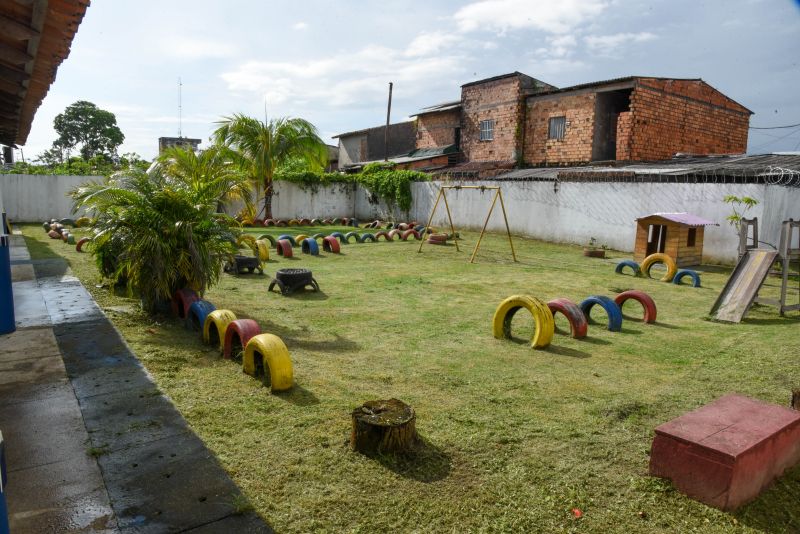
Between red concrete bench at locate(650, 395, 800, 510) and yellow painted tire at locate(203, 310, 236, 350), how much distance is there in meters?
4.47

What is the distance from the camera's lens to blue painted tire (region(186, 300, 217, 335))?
6766mm

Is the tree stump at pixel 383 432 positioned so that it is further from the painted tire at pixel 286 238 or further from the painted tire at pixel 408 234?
the painted tire at pixel 408 234

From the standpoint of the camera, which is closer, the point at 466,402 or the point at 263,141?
the point at 466,402

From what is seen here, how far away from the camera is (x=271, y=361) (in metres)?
4.92

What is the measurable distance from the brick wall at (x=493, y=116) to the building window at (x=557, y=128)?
6.10 ft

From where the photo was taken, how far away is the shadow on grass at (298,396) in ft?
15.5

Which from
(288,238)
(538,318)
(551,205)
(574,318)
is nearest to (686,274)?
(574,318)

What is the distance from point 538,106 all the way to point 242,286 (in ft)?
70.7

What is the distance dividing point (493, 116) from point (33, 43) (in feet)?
88.6

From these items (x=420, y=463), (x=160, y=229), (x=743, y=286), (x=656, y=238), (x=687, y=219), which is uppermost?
(x=687, y=219)

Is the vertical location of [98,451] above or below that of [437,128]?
below

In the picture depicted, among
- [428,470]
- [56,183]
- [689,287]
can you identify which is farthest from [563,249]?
[56,183]

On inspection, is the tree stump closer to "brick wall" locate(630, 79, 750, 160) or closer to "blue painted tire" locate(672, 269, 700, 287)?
"blue painted tire" locate(672, 269, 700, 287)

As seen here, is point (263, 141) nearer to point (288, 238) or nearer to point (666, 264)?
point (288, 238)
